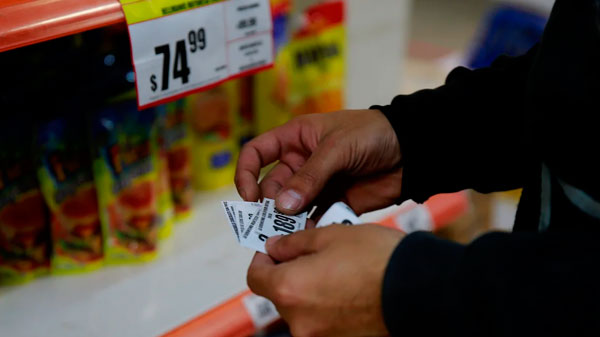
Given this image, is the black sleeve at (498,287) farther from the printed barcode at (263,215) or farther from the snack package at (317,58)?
the snack package at (317,58)

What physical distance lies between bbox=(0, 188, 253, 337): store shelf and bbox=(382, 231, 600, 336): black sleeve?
626mm

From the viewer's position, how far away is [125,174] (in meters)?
1.27

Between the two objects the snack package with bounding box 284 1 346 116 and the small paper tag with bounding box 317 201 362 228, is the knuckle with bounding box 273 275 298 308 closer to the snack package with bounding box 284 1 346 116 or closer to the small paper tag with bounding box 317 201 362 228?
the small paper tag with bounding box 317 201 362 228

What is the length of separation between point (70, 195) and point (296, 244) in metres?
0.63

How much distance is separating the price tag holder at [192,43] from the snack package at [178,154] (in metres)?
0.32

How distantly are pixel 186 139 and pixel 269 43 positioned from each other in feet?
1.31

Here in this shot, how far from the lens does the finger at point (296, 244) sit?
753 mm

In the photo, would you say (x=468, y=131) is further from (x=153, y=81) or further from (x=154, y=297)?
(x=154, y=297)

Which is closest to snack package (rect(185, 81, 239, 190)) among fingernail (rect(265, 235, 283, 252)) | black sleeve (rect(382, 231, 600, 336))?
fingernail (rect(265, 235, 283, 252))

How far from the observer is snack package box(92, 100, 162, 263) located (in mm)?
1213

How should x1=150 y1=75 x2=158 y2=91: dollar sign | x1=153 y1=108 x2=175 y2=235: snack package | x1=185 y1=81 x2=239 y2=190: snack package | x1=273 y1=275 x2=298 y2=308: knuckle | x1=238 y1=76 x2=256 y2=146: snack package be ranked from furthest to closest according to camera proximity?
x1=238 y1=76 x2=256 y2=146: snack package, x1=185 y1=81 x2=239 y2=190: snack package, x1=153 y1=108 x2=175 y2=235: snack package, x1=150 y1=75 x2=158 y2=91: dollar sign, x1=273 y1=275 x2=298 y2=308: knuckle

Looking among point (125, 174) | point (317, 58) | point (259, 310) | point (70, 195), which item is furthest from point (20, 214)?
point (317, 58)

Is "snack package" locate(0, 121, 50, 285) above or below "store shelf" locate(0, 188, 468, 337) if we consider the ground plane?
above

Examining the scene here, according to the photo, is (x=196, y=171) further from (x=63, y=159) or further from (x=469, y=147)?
(x=469, y=147)
